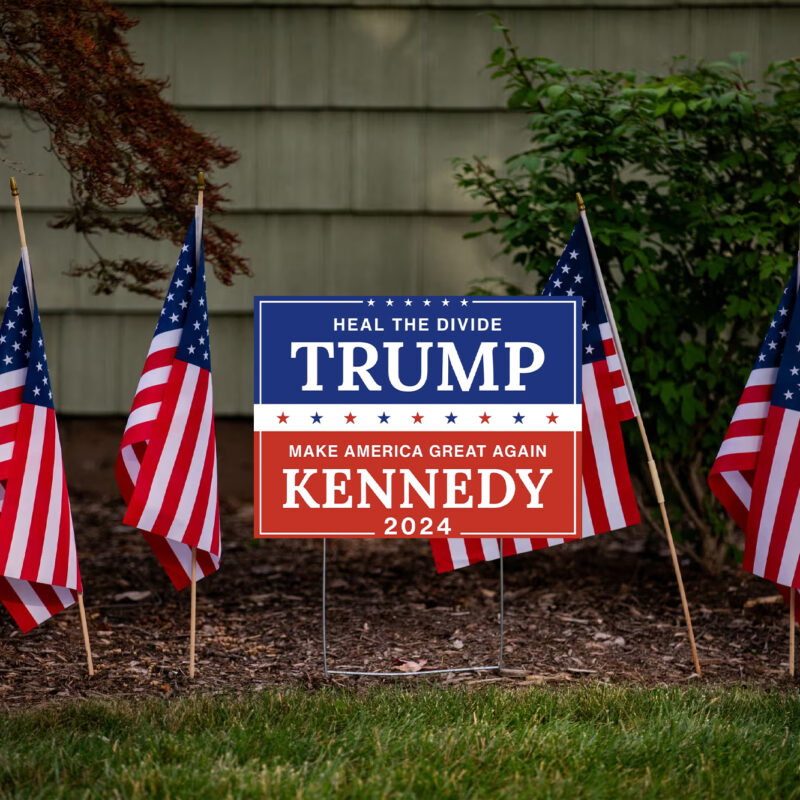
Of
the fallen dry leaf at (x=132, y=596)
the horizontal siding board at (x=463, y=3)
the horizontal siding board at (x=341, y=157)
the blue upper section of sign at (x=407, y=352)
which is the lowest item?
the fallen dry leaf at (x=132, y=596)

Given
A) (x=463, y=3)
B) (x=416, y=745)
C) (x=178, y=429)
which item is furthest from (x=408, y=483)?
(x=463, y=3)

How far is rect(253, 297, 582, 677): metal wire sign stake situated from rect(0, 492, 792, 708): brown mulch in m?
0.58

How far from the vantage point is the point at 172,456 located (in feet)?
13.1

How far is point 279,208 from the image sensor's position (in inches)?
279

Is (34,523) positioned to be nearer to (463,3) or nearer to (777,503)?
(777,503)

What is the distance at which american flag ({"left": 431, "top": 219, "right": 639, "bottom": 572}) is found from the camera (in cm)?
420

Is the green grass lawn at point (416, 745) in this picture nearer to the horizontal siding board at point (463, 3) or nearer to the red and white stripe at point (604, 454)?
the red and white stripe at point (604, 454)

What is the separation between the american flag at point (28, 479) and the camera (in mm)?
3947

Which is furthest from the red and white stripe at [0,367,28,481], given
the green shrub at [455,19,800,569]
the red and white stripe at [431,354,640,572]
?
the green shrub at [455,19,800,569]

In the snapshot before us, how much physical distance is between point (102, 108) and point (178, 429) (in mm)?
1790

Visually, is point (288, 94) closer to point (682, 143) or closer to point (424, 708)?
point (682, 143)

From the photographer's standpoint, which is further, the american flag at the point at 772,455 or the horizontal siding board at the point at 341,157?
the horizontal siding board at the point at 341,157

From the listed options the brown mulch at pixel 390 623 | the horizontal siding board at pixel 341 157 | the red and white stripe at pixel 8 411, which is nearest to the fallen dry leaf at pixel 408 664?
the brown mulch at pixel 390 623

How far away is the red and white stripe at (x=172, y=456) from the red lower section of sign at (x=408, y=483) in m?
0.25
